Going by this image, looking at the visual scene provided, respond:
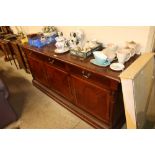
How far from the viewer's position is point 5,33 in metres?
3.28

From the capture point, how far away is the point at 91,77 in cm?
139

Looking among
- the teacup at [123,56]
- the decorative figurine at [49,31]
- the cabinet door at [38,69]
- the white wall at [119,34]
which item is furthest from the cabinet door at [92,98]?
the decorative figurine at [49,31]

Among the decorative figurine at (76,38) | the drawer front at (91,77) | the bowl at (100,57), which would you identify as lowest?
the drawer front at (91,77)

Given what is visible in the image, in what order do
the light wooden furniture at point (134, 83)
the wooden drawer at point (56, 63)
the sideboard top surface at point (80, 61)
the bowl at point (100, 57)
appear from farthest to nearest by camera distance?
1. the wooden drawer at point (56, 63)
2. the bowl at point (100, 57)
3. the sideboard top surface at point (80, 61)
4. the light wooden furniture at point (134, 83)

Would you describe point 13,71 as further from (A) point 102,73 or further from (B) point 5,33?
(A) point 102,73

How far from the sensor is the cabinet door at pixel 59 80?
5.70ft

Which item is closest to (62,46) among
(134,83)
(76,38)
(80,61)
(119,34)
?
(76,38)

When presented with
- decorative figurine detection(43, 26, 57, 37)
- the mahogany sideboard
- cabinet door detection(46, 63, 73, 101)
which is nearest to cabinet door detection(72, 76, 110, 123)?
the mahogany sideboard

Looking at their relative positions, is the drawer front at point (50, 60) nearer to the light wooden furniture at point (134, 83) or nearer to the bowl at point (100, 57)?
the bowl at point (100, 57)

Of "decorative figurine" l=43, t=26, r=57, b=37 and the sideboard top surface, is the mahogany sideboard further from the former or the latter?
"decorative figurine" l=43, t=26, r=57, b=37

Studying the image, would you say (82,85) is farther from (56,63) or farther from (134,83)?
(134,83)
